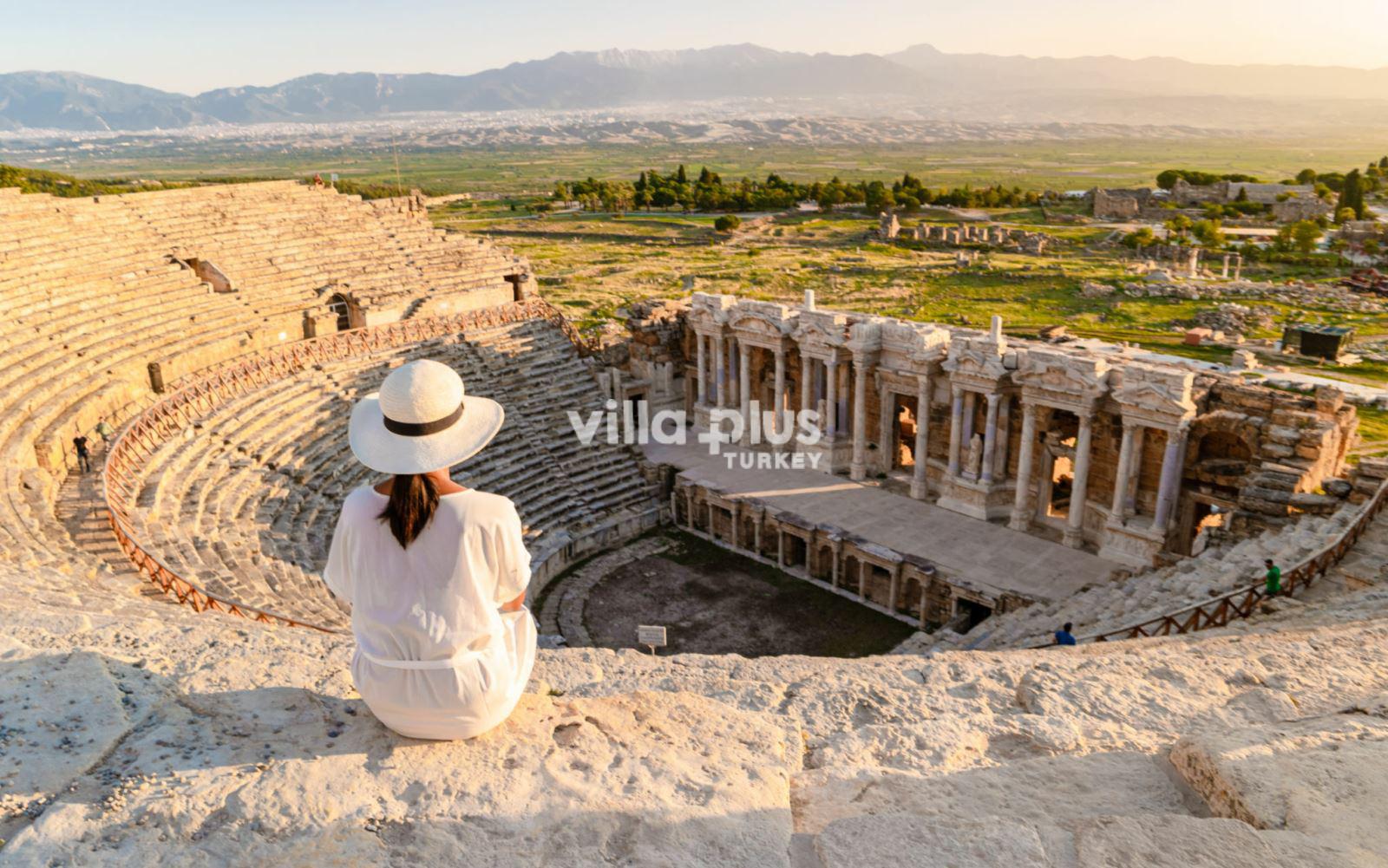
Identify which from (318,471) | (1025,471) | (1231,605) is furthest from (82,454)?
(1025,471)

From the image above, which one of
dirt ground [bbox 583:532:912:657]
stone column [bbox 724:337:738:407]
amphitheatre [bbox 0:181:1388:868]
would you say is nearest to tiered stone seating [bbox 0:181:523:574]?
amphitheatre [bbox 0:181:1388:868]

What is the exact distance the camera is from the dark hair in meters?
5.14

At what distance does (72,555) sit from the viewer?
13.8 metres

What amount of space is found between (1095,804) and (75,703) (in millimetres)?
5711

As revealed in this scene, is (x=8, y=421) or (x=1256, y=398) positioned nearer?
→ (x=8, y=421)

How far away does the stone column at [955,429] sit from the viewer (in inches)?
983

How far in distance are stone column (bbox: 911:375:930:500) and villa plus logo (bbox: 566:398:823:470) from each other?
10.6ft

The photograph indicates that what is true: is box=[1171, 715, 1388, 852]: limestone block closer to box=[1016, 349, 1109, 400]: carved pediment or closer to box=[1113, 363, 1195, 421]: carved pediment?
box=[1113, 363, 1195, 421]: carved pediment

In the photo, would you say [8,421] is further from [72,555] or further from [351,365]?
[351,365]

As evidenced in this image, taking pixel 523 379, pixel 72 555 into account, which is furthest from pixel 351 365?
pixel 72 555

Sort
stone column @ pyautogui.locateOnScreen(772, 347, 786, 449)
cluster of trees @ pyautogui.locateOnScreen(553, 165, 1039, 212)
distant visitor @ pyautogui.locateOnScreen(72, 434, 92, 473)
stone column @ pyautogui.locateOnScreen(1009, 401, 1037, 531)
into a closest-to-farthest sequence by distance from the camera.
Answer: distant visitor @ pyautogui.locateOnScreen(72, 434, 92, 473)
stone column @ pyautogui.locateOnScreen(1009, 401, 1037, 531)
stone column @ pyautogui.locateOnScreen(772, 347, 786, 449)
cluster of trees @ pyautogui.locateOnScreen(553, 165, 1039, 212)

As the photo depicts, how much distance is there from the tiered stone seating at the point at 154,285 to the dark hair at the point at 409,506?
35.6 feet

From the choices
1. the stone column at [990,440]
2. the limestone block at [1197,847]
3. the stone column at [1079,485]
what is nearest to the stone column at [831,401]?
the stone column at [990,440]

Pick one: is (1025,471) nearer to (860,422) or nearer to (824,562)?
(860,422)
